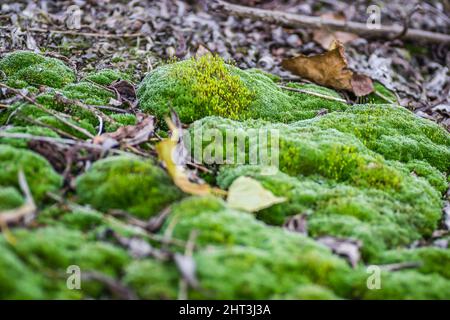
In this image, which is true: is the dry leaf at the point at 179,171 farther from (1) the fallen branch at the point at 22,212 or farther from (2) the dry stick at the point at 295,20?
(2) the dry stick at the point at 295,20

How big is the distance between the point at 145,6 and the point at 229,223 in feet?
17.8

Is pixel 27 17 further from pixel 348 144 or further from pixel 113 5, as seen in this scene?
pixel 348 144

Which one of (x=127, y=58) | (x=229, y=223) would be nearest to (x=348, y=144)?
(x=229, y=223)

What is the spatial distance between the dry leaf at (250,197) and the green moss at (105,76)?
2368 millimetres

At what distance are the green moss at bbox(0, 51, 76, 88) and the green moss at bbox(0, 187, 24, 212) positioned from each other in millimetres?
1987

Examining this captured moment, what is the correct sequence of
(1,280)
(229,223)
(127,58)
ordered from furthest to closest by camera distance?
(127,58), (229,223), (1,280)

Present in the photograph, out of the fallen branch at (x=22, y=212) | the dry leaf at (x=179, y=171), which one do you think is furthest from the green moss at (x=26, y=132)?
the dry leaf at (x=179, y=171)

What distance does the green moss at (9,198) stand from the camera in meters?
2.75

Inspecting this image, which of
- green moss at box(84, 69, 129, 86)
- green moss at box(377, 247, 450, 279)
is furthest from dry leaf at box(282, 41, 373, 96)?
green moss at box(377, 247, 450, 279)

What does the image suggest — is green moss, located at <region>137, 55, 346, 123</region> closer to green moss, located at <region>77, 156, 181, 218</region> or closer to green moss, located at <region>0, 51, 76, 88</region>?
green moss, located at <region>0, 51, 76, 88</region>

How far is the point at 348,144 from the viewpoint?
13.0 ft

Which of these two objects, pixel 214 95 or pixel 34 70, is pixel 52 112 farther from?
pixel 214 95
